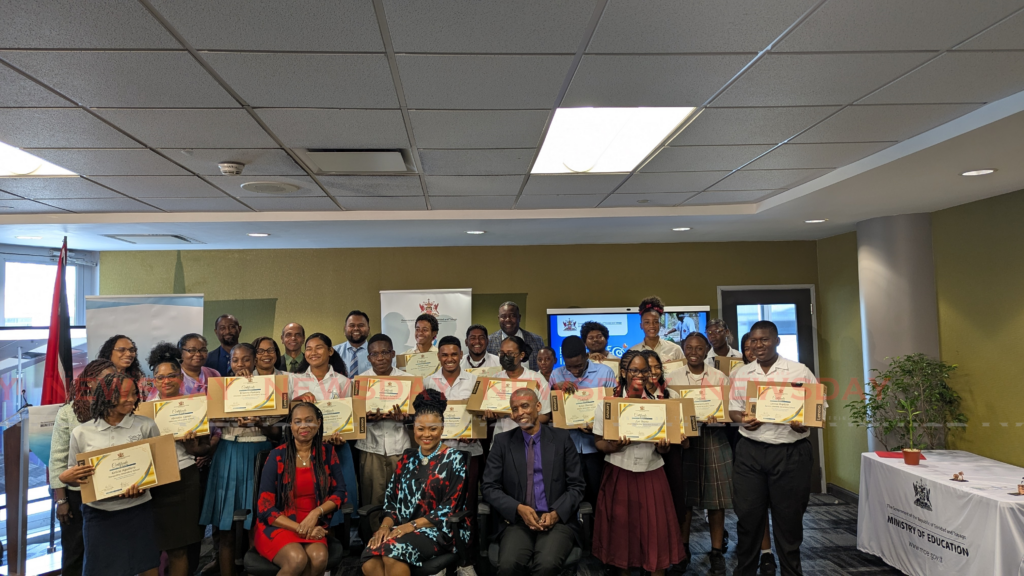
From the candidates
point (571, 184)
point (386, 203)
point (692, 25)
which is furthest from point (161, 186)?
point (692, 25)

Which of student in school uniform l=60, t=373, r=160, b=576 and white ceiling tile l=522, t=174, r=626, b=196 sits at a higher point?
white ceiling tile l=522, t=174, r=626, b=196

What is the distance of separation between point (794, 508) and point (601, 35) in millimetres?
3178

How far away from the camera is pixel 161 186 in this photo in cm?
441

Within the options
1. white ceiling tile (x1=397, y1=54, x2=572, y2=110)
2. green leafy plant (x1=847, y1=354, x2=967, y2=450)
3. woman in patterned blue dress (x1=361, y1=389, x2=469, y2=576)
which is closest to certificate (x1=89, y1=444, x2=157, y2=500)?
woman in patterned blue dress (x1=361, y1=389, x2=469, y2=576)

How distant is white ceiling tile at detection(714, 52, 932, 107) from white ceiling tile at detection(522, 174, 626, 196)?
4.73 feet

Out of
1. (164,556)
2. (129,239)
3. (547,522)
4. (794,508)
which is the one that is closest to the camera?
(547,522)

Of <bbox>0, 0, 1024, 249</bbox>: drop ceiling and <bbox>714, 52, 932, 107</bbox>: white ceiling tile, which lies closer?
<bbox>0, 0, 1024, 249</bbox>: drop ceiling

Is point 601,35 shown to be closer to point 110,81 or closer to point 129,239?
point 110,81

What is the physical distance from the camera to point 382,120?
10.2 feet

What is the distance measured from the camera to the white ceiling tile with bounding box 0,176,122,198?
416 cm

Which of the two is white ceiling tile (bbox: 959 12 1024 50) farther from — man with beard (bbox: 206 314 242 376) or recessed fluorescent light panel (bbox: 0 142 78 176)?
man with beard (bbox: 206 314 242 376)

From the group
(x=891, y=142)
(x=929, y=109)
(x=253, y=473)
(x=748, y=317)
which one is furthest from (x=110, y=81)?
(x=748, y=317)

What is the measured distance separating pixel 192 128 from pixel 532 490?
2708mm

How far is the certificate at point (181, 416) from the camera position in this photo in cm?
371
